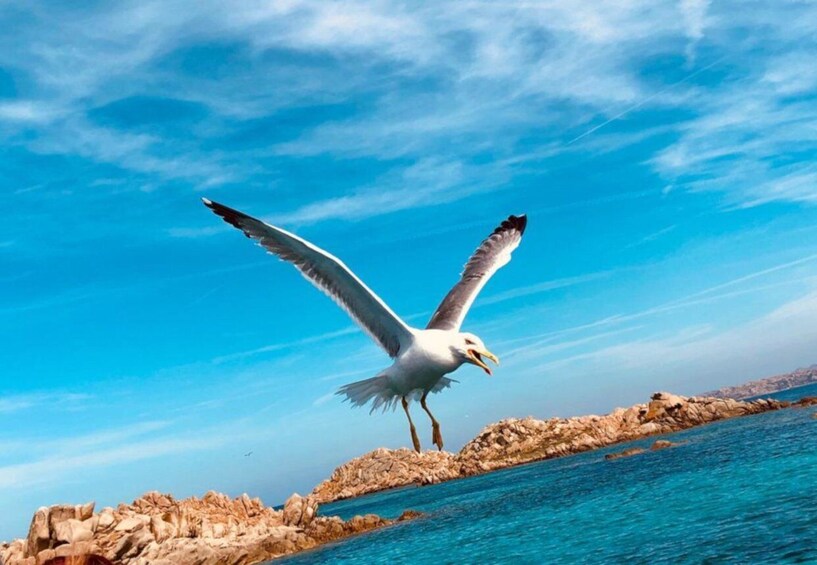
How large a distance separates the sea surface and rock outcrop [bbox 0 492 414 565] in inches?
84.8

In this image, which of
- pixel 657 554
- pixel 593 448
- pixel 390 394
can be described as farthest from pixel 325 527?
pixel 593 448

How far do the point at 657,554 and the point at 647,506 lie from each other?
31.3 feet

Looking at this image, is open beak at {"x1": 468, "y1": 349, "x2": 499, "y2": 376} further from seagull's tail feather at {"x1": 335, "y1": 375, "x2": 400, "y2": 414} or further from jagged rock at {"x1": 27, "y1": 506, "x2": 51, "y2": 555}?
jagged rock at {"x1": 27, "y1": 506, "x2": 51, "y2": 555}

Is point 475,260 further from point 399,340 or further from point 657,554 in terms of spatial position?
point 657,554

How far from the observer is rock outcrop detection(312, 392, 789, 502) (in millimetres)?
77938

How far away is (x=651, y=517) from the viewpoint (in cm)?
2369

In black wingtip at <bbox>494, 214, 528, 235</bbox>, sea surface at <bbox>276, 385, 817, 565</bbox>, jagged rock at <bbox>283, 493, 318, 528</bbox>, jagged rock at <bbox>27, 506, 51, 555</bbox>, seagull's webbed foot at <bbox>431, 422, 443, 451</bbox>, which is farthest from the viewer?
jagged rock at <bbox>283, 493, 318, 528</bbox>


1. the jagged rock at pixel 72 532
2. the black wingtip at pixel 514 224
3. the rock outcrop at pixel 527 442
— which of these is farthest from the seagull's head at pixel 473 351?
the rock outcrop at pixel 527 442

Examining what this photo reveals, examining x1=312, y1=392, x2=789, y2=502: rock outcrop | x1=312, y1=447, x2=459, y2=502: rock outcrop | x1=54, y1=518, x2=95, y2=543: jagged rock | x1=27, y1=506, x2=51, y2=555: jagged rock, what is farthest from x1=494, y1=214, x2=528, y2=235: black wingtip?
x1=312, y1=447, x2=459, y2=502: rock outcrop

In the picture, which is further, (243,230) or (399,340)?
(399,340)

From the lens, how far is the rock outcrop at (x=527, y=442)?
256 feet

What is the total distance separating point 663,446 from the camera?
182ft

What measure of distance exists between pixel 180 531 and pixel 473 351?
24.5 m

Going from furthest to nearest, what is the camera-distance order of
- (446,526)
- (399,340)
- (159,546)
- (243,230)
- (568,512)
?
1. (446,526)
2. (568,512)
3. (159,546)
4. (399,340)
5. (243,230)
